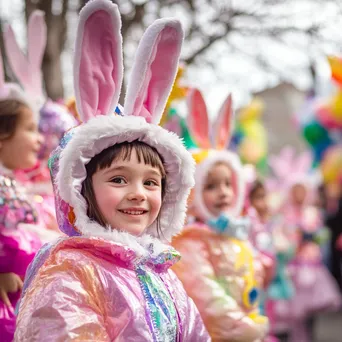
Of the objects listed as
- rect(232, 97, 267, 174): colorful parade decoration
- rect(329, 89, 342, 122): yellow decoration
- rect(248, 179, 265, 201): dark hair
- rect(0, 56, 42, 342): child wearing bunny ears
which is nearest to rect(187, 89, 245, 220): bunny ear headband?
rect(0, 56, 42, 342): child wearing bunny ears

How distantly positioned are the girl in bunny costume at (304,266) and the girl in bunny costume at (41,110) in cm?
460

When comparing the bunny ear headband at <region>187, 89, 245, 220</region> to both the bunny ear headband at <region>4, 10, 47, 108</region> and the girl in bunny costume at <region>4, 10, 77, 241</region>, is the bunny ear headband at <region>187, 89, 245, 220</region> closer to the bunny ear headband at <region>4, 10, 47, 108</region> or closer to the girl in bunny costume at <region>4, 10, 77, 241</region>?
the girl in bunny costume at <region>4, 10, 77, 241</region>

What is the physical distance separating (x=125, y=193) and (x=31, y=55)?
2103 mm

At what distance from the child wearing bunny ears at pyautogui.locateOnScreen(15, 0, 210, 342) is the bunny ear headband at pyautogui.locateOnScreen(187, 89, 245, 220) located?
156 cm

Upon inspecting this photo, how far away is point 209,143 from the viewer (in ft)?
16.2

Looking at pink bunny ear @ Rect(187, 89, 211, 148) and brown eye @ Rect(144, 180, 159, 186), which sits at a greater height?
pink bunny ear @ Rect(187, 89, 211, 148)

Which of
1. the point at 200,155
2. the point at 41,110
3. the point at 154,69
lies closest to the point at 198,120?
the point at 200,155

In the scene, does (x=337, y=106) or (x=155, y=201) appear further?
(x=337, y=106)

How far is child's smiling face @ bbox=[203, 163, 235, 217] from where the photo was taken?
4.65m

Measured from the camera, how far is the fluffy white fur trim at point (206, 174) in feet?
15.1

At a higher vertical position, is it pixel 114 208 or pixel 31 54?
pixel 31 54

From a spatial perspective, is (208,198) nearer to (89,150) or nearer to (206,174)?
(206,174)

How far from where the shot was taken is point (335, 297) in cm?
885

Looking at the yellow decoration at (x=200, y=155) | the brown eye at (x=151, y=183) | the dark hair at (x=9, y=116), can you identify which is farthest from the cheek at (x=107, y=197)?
the yellow decoration at (x=200, y=155)
